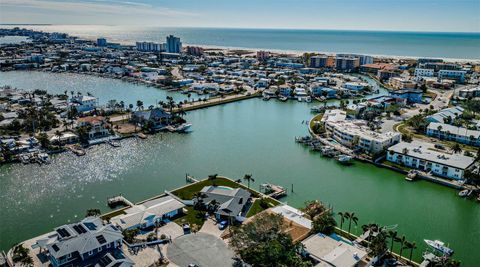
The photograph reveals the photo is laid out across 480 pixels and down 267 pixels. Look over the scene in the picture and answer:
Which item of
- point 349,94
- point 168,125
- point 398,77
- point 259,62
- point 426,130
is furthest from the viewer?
point 259,62

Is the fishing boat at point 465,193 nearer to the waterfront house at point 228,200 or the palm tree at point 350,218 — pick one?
the palm tree at point 350,218

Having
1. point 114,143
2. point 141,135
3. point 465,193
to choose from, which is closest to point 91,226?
point 114,143

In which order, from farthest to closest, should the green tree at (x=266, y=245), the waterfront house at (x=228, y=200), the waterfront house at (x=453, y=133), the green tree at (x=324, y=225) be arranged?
the waterfront house at (x=453, y=133)
the waterfront house at (x=228, y=200)
the green tree at (x=324, y=225)
the green tree at (x=266, y=245)

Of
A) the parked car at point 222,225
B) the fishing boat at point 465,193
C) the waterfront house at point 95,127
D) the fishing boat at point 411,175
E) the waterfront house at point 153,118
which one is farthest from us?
the waterfront house at point 153,118

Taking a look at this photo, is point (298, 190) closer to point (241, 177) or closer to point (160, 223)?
point (241, 177)

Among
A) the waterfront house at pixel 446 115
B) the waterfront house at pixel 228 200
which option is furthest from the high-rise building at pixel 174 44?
the waterfront house at pixel 228 200

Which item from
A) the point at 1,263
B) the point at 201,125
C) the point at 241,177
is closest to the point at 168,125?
the point at 201,125
